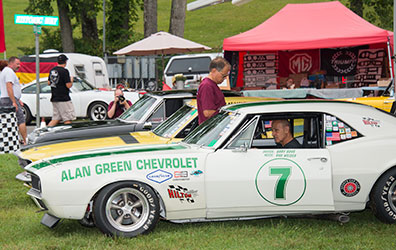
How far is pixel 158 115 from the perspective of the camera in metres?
9.46

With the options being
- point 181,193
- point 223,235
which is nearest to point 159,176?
point 181,193

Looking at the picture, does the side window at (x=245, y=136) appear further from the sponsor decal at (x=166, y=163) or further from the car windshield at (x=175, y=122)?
the car windshield at (x=175, y=122)

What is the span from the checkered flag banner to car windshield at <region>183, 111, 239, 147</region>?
5.58 meters

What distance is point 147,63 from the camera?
26609 millimetres

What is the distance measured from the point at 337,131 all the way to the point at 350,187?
1.88 feet

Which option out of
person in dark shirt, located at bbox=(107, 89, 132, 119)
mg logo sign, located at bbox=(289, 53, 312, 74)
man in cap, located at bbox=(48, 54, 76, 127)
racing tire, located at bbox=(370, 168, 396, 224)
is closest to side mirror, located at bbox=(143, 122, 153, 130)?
person in dark shirt, located at bbox=(107, 89, 132, 119)

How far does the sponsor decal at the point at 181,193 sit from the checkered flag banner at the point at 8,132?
6193mm

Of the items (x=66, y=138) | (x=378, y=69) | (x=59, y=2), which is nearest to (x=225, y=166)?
(x=66, y=138)

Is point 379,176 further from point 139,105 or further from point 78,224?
point 139,105

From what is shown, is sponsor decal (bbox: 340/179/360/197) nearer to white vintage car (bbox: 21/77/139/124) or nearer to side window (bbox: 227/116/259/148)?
side window (bbox: 227/116/259/148)

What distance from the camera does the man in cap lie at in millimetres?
12758

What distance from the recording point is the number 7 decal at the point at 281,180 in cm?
583

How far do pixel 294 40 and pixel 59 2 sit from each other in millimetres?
19662

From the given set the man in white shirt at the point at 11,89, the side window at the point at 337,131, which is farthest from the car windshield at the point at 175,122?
the man in white shirt at the point at 11,89
